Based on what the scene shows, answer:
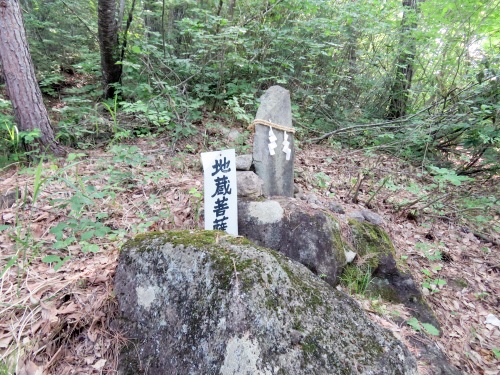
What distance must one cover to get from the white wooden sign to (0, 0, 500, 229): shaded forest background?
190cm

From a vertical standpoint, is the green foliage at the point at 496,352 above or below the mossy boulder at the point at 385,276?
below

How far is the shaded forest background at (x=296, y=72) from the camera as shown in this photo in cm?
474

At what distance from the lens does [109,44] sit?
17.1ft

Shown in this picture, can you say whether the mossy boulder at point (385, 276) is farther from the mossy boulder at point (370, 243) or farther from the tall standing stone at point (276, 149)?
the tall standing stone at point (276, 149)

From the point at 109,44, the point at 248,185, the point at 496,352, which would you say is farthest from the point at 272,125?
the point at 109,44

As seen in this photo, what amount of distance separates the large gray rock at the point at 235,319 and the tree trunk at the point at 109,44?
4.69 m

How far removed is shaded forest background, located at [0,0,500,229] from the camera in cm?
474

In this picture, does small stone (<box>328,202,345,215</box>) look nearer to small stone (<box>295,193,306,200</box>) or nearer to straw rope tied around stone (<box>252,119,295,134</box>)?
small stone (<box>295,193,306,200</box>)

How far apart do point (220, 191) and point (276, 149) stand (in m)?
1.18

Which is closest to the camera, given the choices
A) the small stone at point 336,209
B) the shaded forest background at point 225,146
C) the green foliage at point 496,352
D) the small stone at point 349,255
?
the shaded forest background at point 225,146

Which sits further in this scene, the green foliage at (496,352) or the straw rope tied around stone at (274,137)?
the straw rope tied around stone at (274,137)

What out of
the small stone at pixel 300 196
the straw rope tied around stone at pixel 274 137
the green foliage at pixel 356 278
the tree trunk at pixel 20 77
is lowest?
the green foliage at pixel 356 278

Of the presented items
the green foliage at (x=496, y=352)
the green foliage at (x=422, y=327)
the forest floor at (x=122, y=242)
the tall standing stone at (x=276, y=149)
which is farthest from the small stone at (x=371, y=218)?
the green foliage at (x=496, y=352)

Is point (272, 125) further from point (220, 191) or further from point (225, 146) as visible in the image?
point (225, 146)
